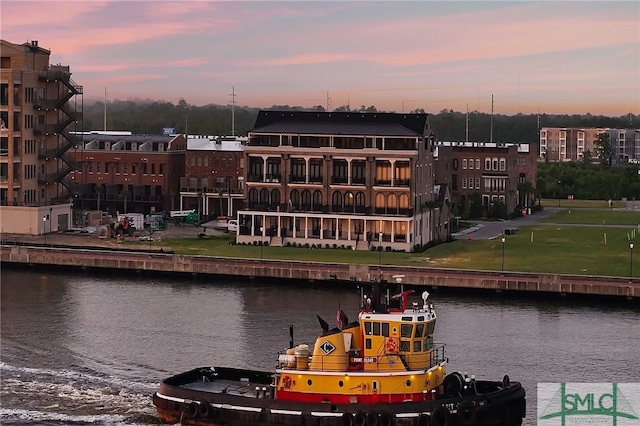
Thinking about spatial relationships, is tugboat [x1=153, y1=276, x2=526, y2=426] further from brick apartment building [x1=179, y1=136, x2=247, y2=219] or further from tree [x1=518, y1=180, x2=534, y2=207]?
tree [x1=518, y1=180, x2=534, y2=207]

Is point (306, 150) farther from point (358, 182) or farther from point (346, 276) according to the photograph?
point (346, 276)

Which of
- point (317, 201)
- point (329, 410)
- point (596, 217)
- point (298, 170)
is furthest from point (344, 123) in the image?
point (329, 410)

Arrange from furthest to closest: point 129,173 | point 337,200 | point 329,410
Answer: point 129,173 < point 337,200 < point 329,410

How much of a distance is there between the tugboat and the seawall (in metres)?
36.1

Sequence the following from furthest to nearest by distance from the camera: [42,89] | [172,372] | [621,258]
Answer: [42,89], [621,258], [172,372]

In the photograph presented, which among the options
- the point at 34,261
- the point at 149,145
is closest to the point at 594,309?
the point at 34,261

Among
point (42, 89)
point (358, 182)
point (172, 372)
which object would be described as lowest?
point (172, 372)

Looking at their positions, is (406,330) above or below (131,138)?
below

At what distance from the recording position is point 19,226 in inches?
4481

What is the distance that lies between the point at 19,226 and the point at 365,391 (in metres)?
66.5

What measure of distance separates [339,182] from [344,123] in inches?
195

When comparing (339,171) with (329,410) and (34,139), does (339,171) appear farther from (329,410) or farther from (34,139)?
(329,410)

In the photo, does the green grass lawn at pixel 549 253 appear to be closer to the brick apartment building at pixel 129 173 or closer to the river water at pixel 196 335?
the river water at pixel 196 335

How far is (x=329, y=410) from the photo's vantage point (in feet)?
173
